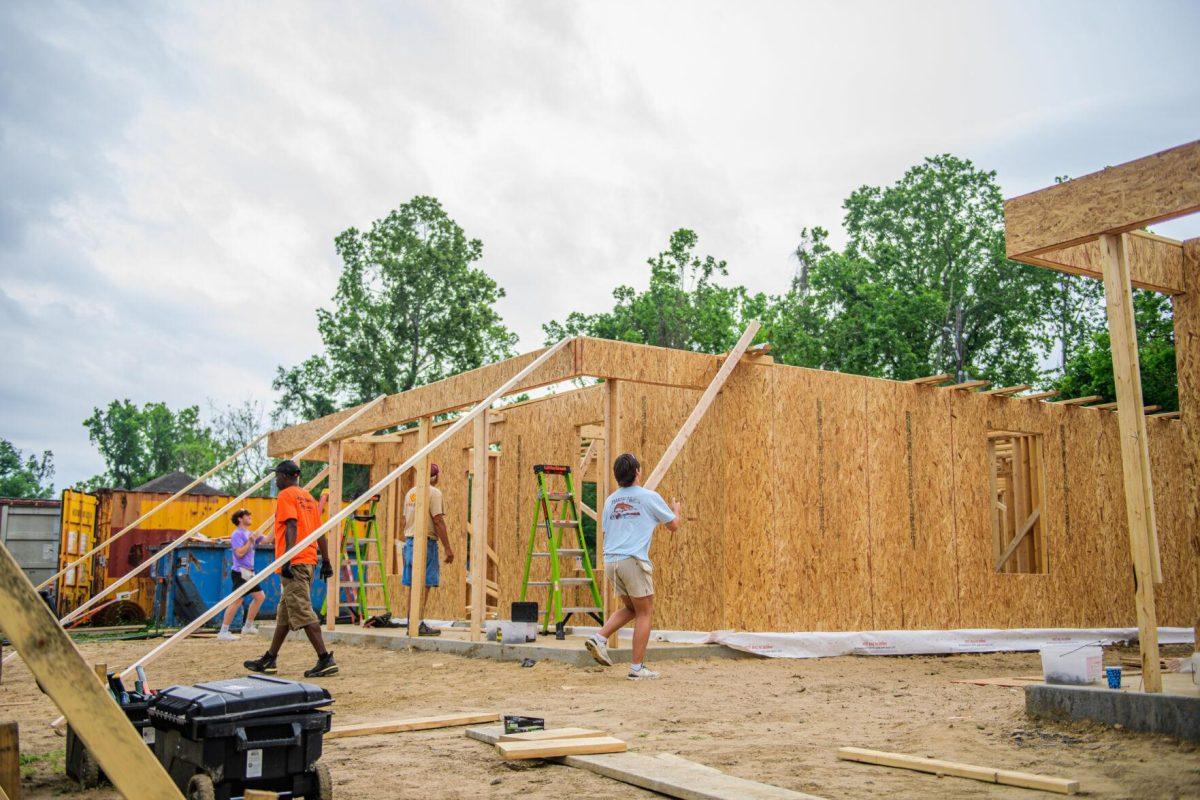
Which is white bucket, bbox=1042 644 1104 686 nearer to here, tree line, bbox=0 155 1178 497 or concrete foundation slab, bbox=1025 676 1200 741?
concrete foundation slab, bbox=1025 676 1200 741

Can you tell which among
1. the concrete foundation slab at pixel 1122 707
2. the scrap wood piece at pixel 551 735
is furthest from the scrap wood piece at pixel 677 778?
the concrete foundation slab at pixel 1122 707

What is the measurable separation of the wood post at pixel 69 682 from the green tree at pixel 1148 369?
15226 millimetres

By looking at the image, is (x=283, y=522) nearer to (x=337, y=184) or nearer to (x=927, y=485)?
(x=927, y=485)

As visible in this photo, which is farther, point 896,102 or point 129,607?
point 896,102

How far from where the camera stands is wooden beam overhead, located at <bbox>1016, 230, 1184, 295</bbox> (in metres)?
6.08

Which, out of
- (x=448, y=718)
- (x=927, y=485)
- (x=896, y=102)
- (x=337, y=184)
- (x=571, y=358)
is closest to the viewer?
(x=448, y=718)

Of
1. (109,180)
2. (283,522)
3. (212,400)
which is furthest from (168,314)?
(283,522)

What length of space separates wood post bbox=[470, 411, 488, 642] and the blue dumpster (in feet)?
18.8

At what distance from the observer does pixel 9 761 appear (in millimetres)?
3365

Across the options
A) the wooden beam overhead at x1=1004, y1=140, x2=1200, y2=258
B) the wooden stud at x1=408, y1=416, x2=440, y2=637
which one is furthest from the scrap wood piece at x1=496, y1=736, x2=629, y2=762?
the wooden stud at x1=408, y1=416, x2=440, y2=637

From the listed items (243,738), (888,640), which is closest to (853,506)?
(888,640)

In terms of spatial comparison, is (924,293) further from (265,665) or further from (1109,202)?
Answer: (265,665)

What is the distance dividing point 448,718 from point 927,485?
689 cm

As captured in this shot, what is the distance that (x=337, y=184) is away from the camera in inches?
1141
